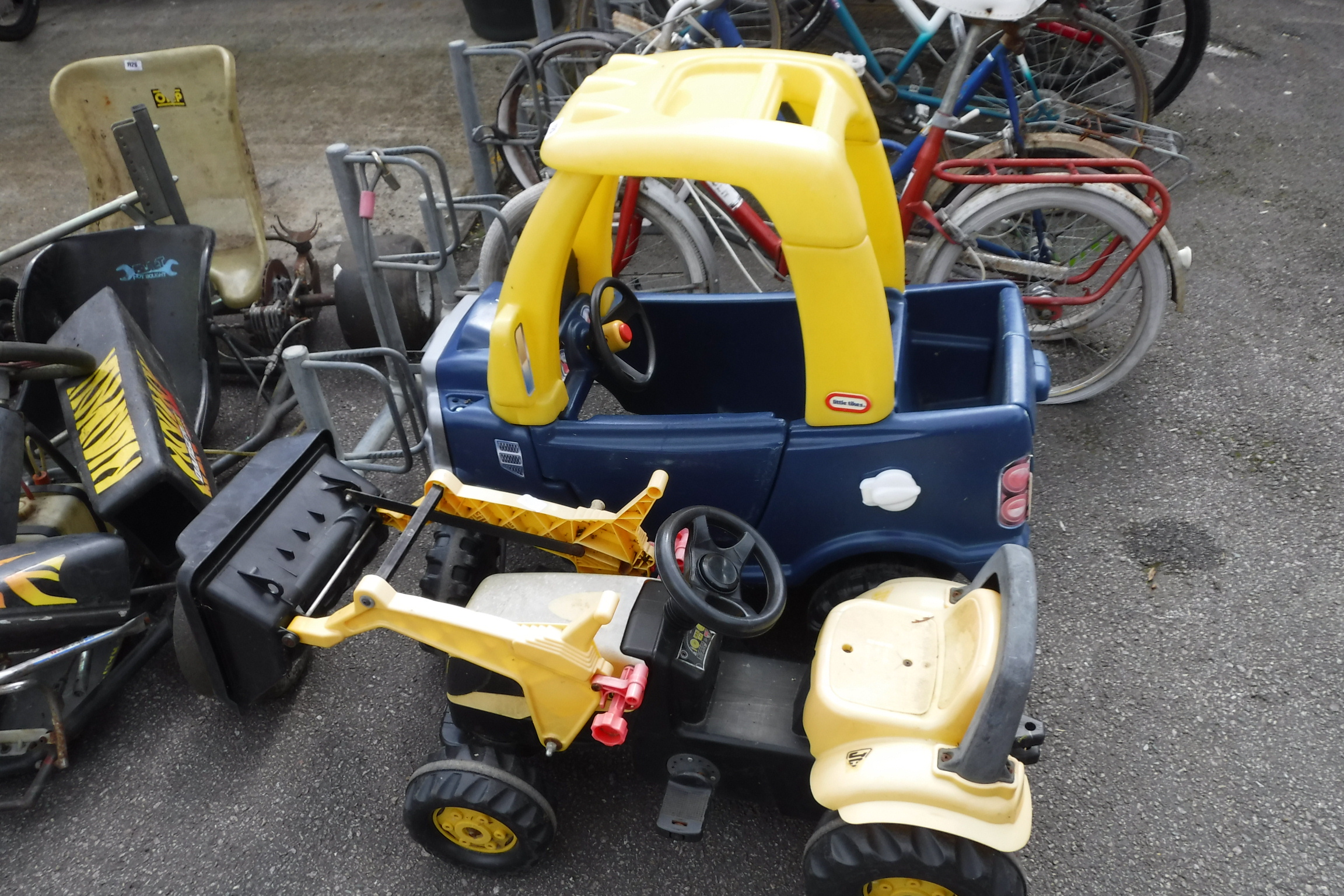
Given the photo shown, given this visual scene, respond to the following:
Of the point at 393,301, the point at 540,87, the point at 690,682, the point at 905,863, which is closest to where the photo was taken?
the point at 905,863

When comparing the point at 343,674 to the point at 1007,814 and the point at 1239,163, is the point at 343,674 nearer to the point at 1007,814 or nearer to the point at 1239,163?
the point at 1007,814

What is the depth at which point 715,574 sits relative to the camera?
6.42ft

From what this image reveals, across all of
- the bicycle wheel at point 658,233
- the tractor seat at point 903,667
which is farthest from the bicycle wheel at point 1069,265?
the tractor seat at point 903,667

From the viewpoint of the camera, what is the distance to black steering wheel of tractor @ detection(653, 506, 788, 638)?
1.81m

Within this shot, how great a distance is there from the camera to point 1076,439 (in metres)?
3.45

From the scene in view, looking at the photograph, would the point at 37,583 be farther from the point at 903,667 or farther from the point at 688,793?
the point at 903,667

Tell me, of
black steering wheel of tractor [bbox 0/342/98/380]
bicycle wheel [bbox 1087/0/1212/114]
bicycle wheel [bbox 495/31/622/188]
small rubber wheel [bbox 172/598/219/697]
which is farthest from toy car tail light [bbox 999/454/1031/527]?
bicycle wheel [bbox 1087/0/1212/114]

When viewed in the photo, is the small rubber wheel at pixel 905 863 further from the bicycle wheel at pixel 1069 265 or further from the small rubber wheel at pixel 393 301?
the small rubber wheel at pixel 393 301

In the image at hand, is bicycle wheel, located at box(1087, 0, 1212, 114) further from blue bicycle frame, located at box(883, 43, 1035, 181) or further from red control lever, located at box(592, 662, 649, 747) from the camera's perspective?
red control lever, located at box(592, 662, 649, 747)

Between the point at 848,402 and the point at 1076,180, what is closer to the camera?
the point at 848,402

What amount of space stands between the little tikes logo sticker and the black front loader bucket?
50.6 inches

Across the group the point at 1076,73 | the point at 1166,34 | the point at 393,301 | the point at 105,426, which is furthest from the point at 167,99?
the point at 1166,34

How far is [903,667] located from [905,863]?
40cm

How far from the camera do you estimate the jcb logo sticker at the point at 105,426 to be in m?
2.61
